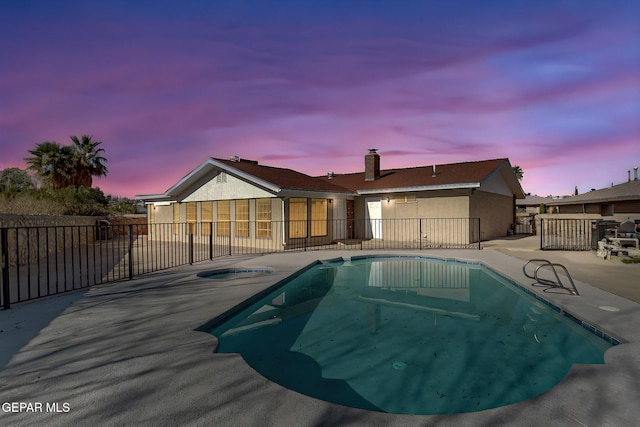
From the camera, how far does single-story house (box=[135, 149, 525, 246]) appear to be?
15734mm

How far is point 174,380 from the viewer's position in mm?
2896

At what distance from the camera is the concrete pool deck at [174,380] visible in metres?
2.35

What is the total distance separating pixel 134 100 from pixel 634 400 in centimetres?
1555

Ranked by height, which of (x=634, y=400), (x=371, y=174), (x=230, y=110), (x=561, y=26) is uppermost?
(x=561, y=26)

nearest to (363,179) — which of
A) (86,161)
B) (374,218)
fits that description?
(374,218)

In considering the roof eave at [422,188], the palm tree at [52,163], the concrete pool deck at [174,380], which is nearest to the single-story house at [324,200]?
the roof eave at [422,188]

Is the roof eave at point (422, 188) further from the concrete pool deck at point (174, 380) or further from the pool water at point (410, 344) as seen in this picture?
the concrete pool deck at point (174, 380)

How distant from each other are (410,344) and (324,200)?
1266 cm

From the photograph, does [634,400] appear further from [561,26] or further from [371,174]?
[371,174]

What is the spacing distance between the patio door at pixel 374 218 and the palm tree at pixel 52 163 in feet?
84.8

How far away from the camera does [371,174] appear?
20.3m

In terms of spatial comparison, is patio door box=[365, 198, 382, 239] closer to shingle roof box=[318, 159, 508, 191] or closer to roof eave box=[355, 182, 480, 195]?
roof eave box=[355, 182, 480, 195]

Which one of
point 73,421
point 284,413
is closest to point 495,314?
point 284,413

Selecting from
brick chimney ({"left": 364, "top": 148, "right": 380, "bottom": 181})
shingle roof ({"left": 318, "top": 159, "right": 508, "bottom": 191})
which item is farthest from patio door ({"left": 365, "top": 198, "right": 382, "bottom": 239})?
brick chimney ({"left": 364, "top": 148, "right": 380, "bottom": 181})
